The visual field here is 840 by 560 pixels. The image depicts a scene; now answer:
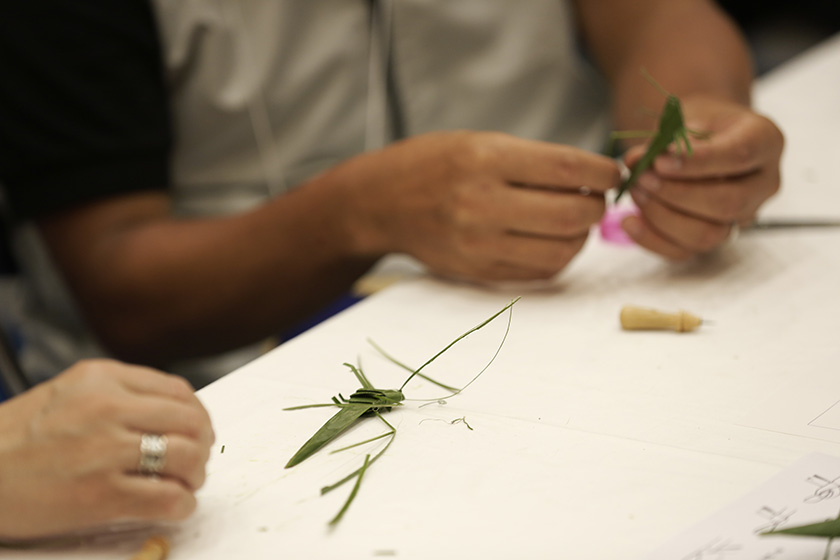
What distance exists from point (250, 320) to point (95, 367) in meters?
0.57

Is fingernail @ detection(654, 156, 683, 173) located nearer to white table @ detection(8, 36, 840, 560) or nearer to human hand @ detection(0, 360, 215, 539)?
white table @ detection(8, 36, 840, 560)

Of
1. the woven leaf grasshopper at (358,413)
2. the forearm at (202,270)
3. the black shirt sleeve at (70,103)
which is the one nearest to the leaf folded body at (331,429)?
the woven leaf grasshopper at (358,413)

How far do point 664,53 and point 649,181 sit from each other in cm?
41

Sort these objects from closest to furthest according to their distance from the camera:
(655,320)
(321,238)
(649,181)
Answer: (655,320)
(649,181)
(321,238)

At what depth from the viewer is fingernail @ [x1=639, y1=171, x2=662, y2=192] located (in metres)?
0.80

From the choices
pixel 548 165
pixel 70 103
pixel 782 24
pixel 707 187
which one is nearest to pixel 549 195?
pixel 548 165

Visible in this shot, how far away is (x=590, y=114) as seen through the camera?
1.41m

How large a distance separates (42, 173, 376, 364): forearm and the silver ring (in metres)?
0.48

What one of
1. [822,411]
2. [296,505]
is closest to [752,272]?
[822,411]

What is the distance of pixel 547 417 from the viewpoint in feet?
1.89

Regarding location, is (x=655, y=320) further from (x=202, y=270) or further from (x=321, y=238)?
(x=202, y=270)

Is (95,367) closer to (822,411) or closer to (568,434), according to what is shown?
(568,434)

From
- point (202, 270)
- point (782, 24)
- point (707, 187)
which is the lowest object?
point (782, 24)

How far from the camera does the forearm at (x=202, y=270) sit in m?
0.95
